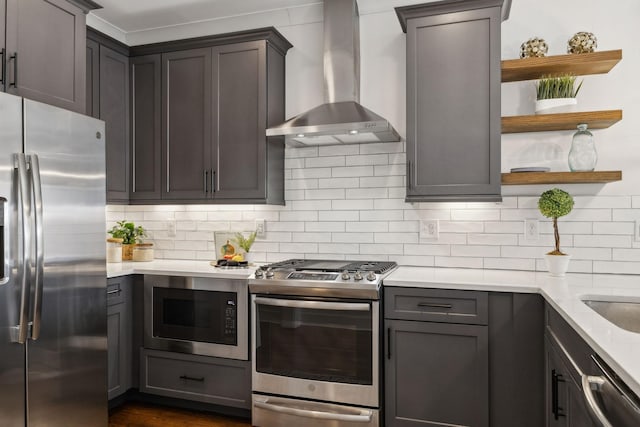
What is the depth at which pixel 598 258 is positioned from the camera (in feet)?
9.10

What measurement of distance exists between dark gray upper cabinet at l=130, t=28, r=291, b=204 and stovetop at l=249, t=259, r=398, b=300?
613 millimetres

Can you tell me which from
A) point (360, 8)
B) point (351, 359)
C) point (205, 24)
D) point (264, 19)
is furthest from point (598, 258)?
point (205, 24)

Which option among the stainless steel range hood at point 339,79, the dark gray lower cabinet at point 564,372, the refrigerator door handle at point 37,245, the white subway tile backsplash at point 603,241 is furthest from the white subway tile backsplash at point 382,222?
the refrigerator door handle at point 37,245

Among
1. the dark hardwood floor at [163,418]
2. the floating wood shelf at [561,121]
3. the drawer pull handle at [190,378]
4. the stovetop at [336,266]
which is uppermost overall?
the floating wood shelf at [561,121]

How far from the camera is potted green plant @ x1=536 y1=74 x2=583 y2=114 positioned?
8.80 feet

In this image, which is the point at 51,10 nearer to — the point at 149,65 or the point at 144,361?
the point at 149,65

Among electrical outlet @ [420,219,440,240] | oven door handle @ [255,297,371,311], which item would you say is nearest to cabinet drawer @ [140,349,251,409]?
oven door handle @ [255,297,371,311]

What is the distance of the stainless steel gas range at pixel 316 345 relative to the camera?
254 cm

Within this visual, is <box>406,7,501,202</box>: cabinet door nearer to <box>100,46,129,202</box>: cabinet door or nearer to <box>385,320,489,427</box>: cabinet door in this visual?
<box>385,320,489,427</box>: cabinet door

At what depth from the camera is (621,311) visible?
2062mm

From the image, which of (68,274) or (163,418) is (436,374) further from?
(68,274)

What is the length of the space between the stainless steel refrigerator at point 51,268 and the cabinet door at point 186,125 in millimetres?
811

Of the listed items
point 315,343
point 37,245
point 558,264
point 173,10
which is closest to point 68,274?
point 37,245

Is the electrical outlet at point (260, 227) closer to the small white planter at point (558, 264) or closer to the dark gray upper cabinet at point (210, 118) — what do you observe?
the dark gray upper cabinet at point (210, 118)
